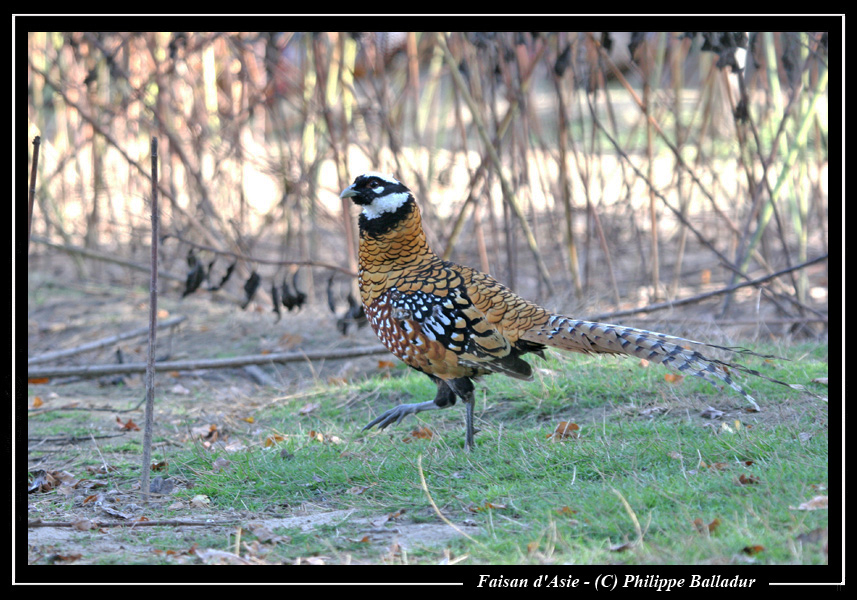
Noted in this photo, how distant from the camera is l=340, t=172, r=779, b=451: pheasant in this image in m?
4.13

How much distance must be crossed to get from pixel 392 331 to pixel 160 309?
15.8 ft

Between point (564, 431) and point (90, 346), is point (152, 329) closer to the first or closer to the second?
point (564, 431)

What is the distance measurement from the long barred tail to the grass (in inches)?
16.1

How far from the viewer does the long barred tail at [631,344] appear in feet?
11.6

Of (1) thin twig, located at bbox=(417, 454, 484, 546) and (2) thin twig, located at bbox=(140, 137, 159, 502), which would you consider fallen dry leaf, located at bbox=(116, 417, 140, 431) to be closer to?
(2) thin twig, located at bbox=(140, 137, 159, 502)

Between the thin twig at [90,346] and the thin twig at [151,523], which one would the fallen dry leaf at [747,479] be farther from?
the thin twig at [90,346]

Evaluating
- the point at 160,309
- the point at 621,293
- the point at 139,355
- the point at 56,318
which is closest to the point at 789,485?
the point at 621,293

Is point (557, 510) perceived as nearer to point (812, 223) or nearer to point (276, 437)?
point (276, 437)

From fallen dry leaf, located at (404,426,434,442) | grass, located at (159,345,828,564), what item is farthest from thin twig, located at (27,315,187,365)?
fallen dry leaf, located at (404,426,434,442)

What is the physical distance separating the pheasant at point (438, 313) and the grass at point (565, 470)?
429mm

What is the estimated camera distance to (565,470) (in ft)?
12.7

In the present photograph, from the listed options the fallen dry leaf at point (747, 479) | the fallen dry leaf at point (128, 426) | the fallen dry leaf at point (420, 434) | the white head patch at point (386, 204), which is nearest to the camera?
the fallen dry leaf at point (747, 479)

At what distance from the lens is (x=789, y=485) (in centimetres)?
333

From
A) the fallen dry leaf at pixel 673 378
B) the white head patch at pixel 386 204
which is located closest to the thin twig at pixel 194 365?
the white head patch at pixel 386 204
